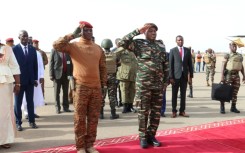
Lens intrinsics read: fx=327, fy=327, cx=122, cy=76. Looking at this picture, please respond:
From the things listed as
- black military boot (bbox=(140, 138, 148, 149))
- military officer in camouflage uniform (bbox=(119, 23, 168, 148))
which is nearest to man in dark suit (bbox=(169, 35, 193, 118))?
military officer in camouflage uniform (bbox=(119, 23, 168, 148))

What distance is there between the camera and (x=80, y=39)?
193 inches

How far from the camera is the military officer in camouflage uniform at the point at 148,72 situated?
536 cm

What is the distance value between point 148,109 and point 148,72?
2.04ft

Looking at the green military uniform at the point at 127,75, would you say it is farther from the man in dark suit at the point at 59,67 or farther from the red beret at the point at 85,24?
the red beret at the point at 85,24

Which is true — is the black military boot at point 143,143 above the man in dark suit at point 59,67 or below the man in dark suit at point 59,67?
below

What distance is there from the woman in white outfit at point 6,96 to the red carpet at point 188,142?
0.67 m

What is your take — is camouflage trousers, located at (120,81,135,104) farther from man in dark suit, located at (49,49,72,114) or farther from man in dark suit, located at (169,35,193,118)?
man in dark suit, located at (49,49,72,114)

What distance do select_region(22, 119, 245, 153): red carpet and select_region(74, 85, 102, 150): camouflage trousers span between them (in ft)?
1.21

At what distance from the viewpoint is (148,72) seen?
212 inches

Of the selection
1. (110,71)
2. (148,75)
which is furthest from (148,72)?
(110,71)

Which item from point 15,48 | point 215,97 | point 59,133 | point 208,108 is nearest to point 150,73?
point 59,133

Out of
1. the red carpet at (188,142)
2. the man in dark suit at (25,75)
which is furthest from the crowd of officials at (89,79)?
the red carpet at (188,142)

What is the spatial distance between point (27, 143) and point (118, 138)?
63.8 inches

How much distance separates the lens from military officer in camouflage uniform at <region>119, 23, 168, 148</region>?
5.36 meters
